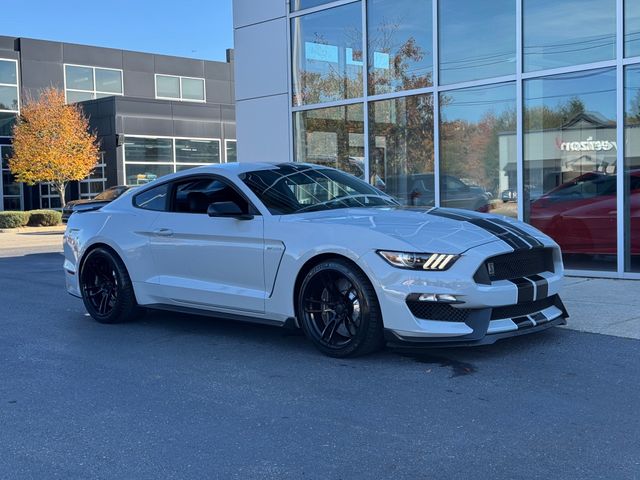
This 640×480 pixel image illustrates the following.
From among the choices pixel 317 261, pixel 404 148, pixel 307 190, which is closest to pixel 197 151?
pixel 404 148

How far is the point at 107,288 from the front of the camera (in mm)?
7289

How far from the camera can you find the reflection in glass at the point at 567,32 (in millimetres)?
9633

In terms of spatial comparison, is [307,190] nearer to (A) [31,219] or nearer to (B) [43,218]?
(B) [43,218]

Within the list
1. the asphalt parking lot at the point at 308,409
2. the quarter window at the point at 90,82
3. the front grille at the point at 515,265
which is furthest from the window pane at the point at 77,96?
the front grille at the point at 515,265

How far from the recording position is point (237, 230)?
20.0 ft

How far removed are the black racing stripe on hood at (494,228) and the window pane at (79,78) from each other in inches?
1349

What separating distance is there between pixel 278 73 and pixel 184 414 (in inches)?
399

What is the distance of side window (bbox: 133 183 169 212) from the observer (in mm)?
6938

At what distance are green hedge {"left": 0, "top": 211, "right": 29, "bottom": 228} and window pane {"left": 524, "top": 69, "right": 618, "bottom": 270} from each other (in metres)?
21.2

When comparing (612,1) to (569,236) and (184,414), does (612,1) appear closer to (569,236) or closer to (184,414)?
(569,236)

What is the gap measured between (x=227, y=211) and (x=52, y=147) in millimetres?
25821

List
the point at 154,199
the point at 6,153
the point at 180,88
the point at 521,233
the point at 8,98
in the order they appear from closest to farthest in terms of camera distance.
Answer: the point at 521,233 < the point at 154,199 < the point at 6,153 < the point at 8,98 < the point at 180,88

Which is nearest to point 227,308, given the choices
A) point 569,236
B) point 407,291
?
point 407,291

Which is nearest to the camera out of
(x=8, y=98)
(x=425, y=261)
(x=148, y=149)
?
(x=425, y=261)
